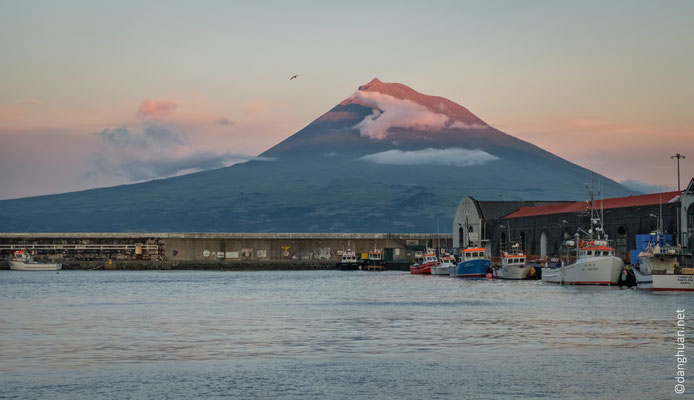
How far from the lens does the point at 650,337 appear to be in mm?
39188

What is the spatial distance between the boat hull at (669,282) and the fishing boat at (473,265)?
138ft

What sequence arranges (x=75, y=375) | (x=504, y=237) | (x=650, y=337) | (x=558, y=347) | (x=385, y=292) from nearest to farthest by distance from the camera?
1. (x=75, y=375)
2. (x=558, y=347)
3. (x=650, y=337)
4. (x=385, y=292)
5. (x=504, y=237)

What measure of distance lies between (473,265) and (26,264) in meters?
84.5

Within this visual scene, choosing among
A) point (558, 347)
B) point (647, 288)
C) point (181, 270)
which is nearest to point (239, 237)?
point (181, 270)

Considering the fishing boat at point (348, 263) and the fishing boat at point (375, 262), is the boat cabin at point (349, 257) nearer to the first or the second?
the fishing boat at point (348, 263)

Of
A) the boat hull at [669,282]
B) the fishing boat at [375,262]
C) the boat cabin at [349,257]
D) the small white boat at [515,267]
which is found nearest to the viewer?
the boat hull at [669,282]

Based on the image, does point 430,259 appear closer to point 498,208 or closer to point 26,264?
point 498,208

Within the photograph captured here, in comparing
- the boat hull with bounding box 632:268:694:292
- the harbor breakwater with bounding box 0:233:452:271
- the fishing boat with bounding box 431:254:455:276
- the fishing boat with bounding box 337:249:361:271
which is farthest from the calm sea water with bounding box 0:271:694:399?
the harbor breakwater with bounding box 0:233:452:271

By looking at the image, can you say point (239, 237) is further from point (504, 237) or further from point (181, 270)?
point (504, 237)

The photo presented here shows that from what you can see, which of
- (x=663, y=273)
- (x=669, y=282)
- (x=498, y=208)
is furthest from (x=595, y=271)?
(x=498, y=208)

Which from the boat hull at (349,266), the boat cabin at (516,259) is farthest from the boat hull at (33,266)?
the boat cabin at (516,259)

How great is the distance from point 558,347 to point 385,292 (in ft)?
147

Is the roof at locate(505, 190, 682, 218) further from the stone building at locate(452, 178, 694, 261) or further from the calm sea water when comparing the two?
the calm sea water

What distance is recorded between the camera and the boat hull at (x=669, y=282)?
72000mm
